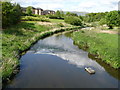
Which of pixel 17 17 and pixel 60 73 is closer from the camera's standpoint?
pixel 60 73

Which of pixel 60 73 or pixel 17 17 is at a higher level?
pixel 17 17

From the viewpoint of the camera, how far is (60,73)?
15.3 metres

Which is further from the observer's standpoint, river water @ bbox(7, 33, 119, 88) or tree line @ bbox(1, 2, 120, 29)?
tree line @ bbox(1, 2, 120, 29)

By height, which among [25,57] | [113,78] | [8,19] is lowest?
[113,78]

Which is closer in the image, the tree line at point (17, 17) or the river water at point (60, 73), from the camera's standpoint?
the river water at point (60, 73)

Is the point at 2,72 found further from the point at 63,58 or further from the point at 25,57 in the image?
the point at 63,58

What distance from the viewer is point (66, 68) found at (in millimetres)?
16812

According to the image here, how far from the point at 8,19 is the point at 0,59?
→ 18.2 metres

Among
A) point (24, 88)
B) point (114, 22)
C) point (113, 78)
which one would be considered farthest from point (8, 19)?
point (114, 22)

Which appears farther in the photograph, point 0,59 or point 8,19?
point 8,19

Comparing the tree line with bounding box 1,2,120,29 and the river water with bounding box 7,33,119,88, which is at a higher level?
the tree line with bounding box 1,2,120,29

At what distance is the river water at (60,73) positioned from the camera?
12.9 meters

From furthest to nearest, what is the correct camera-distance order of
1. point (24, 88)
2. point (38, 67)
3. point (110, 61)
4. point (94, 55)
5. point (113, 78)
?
point (94, 55) < point (110, 61) < point (38, 67) < point (113, 78) < point (24, 88)

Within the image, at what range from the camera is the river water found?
1292 centimetres
